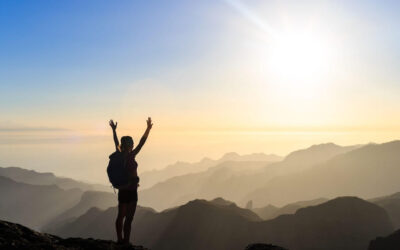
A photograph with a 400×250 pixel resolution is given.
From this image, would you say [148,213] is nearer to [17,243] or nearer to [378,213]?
[378,213]

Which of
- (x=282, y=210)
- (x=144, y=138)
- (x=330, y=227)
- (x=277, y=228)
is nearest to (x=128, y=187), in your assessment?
(x=144, y=138)

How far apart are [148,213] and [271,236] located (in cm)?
5016

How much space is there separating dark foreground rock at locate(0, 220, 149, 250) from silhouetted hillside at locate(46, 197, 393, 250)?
67909 mm

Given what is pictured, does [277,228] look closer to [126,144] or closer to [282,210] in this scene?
[282,210]

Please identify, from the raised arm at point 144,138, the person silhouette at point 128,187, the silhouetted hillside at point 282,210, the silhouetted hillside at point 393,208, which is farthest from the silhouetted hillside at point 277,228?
the raised arm at point 144,138

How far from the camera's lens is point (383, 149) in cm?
19662

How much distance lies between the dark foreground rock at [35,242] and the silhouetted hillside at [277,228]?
223ft

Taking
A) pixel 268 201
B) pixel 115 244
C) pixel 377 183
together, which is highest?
pixel 115 244

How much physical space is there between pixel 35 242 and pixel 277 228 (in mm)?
73854

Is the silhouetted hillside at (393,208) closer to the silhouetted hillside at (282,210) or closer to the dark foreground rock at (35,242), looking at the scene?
the silhouetted hillside at (282,210)

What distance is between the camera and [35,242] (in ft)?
23.4

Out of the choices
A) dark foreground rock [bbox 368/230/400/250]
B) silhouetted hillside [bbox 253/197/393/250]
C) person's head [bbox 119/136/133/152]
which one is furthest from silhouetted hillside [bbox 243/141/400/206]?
person's head [bbox 119/136/133/152]

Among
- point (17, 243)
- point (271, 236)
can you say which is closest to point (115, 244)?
point (17, 243)

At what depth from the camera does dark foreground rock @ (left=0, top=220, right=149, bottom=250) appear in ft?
21.5
